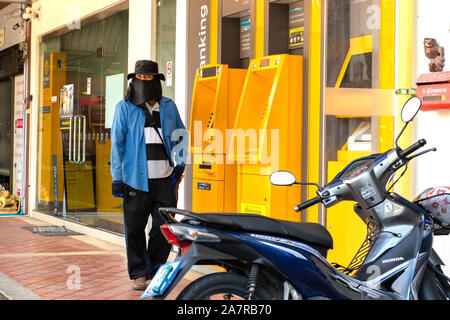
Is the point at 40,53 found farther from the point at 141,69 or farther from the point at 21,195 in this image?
the point at 141,69

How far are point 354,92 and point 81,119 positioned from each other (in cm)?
574

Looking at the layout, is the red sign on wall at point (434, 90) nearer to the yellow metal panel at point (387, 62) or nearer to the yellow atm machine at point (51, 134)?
the yellow metal panel at point (387, 62)

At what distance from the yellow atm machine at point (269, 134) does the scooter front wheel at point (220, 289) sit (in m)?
2.47

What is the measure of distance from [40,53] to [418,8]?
834cm

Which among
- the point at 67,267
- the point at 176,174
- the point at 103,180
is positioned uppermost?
the point at 176,174

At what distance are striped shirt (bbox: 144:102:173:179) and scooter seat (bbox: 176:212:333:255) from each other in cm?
237

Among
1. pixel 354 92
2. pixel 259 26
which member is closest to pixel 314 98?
pixel 354 92

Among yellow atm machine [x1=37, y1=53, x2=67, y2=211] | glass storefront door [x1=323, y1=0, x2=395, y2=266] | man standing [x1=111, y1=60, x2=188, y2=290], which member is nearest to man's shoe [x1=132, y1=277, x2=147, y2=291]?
man standing [x1=111, y1=60, x2=188, y2=290]

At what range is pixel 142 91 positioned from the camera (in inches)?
213

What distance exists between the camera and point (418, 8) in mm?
4629

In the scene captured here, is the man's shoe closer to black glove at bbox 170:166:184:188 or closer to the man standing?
the man standing

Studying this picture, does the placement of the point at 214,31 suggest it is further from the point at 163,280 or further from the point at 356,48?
the point at 163,280

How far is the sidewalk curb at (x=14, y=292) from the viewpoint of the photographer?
5137 millimetres
